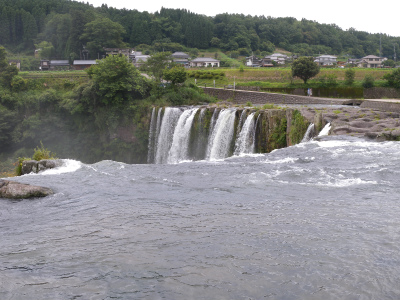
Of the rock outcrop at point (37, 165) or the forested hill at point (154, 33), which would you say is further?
the forested hill at point (154, 33)

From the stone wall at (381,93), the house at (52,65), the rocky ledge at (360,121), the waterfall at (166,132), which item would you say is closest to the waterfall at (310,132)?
the rocky ledge at (360,121)

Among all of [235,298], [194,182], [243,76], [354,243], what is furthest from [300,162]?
[243,76]

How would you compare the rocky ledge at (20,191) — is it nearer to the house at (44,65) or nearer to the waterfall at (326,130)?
the waterfall at (326,130)

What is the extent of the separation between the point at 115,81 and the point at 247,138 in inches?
702

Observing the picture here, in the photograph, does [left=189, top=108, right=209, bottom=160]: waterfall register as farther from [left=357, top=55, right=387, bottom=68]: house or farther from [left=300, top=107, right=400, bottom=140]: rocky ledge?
[left=357, top=55, right=387, bottom=68]: house

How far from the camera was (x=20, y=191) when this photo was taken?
14.0 metres

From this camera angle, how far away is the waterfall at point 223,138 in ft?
94.4

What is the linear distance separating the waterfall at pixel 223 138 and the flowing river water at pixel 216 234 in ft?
39.8

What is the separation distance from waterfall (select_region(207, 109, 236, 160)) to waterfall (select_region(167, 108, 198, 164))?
4420mm

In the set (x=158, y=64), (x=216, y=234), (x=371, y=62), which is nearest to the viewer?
(x=216, y=234)

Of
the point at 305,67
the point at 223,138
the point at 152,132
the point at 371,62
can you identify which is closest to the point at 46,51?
the point at 152,132

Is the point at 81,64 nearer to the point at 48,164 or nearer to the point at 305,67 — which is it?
the point at 305,67

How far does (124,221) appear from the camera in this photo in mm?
11141

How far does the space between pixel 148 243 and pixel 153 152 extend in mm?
28612
